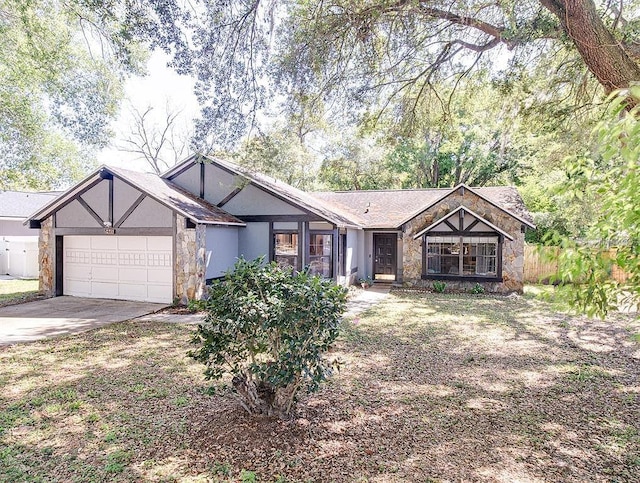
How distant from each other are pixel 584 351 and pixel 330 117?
8.31 metres

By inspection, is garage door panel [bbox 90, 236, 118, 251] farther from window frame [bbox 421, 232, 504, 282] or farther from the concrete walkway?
window frame [bbox 421, 232, 504, 282]

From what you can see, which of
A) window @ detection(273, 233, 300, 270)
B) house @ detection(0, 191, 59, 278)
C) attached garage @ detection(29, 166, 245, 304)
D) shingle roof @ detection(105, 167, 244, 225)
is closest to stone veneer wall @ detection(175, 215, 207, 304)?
attached garage @ detection(29, 166, 245, 304)

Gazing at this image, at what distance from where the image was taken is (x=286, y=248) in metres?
13.9

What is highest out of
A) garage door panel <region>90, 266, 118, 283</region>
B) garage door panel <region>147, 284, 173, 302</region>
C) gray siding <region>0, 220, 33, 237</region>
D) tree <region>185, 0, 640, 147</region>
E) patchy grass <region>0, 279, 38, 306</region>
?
tree <region>185, 0, 640, 147</region>

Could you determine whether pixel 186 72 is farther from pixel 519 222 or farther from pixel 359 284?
pixel 519 222

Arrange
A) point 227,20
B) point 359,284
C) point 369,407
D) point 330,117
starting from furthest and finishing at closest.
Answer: point 359,284
point 330,117
point 227,20
point 369,407

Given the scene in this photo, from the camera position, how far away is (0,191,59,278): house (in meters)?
18.8

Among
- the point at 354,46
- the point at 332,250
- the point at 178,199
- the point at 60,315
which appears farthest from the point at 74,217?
the point at 354,46

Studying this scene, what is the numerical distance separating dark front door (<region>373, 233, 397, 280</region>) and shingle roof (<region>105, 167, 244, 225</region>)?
6701 millimetres

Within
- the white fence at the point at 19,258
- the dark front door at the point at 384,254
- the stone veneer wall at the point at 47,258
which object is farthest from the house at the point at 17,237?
the dark front door at the point at 384,254

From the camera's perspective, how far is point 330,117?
11430 millimetres

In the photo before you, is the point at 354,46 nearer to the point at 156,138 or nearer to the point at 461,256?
the point at 461,256

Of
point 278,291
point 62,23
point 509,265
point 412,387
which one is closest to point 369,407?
point 412,387

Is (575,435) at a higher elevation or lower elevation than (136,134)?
lower
